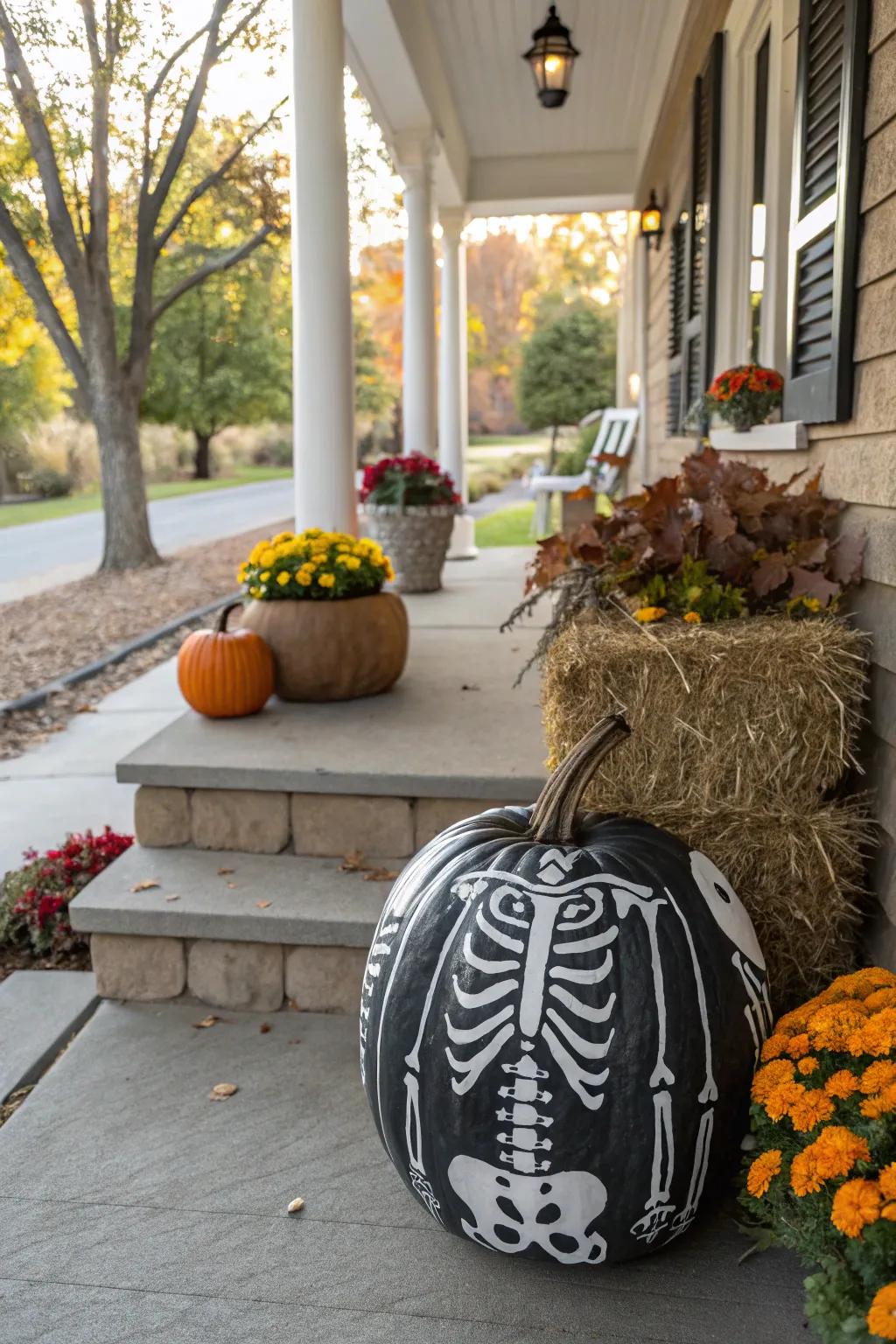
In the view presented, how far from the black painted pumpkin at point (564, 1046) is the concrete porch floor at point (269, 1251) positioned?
0.27 ft

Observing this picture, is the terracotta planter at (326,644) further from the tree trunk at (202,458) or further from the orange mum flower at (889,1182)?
the tree trunk at (202,458)

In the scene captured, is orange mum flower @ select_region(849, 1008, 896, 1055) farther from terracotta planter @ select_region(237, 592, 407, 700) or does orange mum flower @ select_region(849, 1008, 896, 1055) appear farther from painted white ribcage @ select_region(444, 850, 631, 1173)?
terracotta planter @ select_region(237, 592, 407, 700)

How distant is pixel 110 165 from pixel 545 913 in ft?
17.5

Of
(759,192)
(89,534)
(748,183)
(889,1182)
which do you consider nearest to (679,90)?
(748,183)

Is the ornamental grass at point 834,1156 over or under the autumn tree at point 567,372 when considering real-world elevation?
under

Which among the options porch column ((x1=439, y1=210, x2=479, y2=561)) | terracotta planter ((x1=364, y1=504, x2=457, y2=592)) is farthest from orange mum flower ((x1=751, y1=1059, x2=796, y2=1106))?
porch column ((x1=439, y1=210, x2=479, y2=561))

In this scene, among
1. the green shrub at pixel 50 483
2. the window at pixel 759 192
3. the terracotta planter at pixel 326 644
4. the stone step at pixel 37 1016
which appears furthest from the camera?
the green shrub at pixel 50 483

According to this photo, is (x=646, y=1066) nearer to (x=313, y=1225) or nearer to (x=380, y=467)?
(x=313, y=1225)

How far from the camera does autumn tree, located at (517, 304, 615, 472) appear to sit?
17984 millimetres

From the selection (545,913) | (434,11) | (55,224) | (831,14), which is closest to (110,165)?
(55,224)

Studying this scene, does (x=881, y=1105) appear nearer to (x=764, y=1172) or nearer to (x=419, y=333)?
(x=764, y=1172)

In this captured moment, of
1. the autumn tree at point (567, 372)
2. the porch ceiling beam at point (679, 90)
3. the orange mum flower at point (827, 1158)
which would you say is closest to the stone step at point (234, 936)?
the orange mum flower at point (827, 1158)

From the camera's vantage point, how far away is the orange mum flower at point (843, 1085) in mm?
1464

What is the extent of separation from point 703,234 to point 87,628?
186 inches
